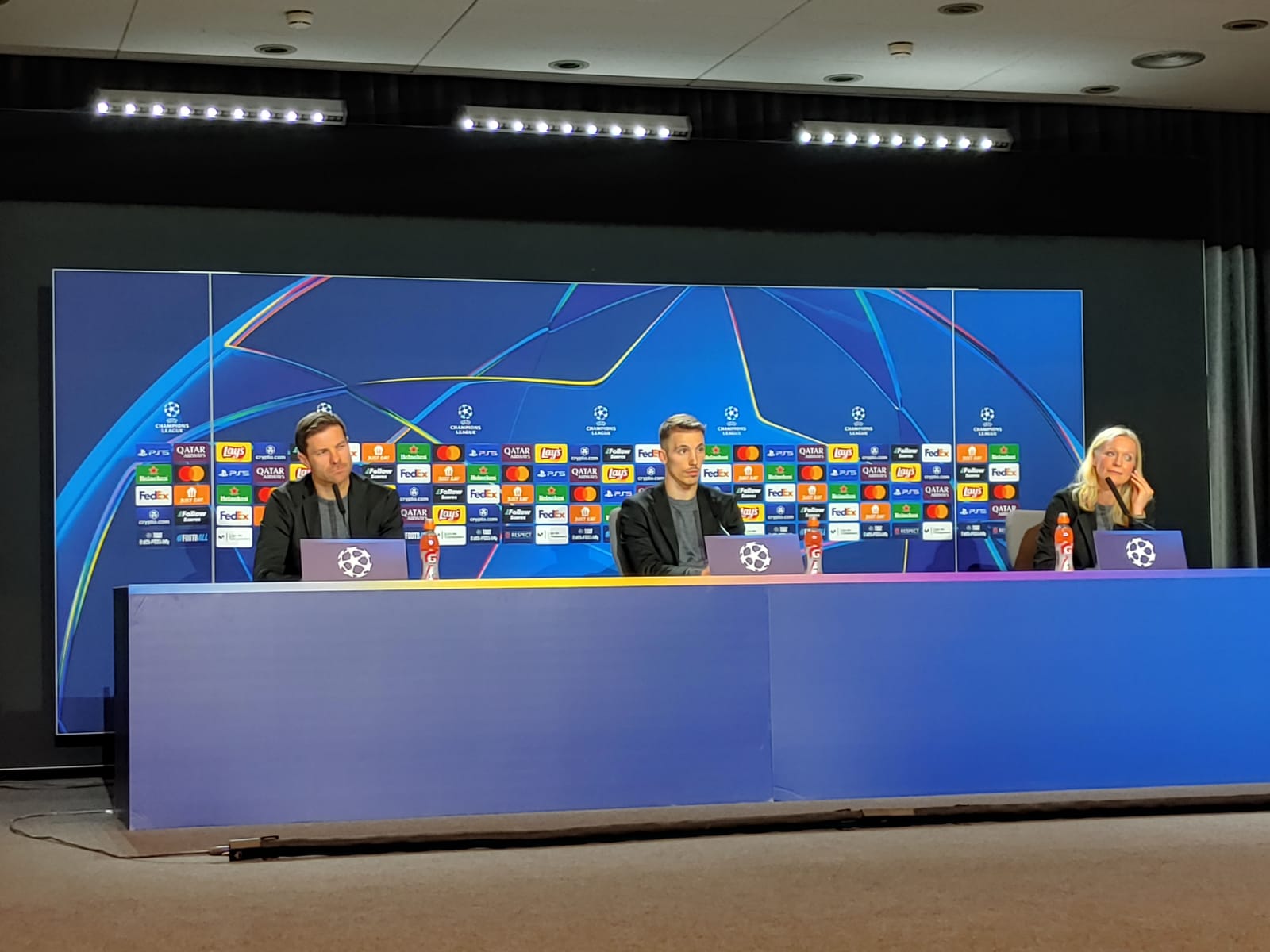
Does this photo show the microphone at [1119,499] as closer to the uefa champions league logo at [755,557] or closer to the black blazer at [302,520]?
the uefa champions league logo at [755,557]

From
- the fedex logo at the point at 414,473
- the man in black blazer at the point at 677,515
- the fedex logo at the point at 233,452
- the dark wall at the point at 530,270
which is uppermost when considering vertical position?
the dark wall at the point at 530,270

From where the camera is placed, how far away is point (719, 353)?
6.86 m

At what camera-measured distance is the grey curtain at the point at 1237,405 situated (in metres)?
7.69

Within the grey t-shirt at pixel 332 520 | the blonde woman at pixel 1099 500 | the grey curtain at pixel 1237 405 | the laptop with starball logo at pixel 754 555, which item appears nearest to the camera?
the laptop with starball logo at pixel 754 555

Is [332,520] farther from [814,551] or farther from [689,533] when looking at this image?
[814,551]

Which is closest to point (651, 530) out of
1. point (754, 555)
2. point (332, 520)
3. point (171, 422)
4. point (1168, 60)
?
point (754, 555)

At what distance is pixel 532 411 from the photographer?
6.69m

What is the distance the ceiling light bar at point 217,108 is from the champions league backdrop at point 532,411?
2.08 ft

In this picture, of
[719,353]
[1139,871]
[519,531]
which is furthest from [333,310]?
[1139,871]

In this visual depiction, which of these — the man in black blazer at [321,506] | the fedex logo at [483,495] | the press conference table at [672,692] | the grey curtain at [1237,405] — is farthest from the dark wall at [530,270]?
A: the press conference table at [672,692]

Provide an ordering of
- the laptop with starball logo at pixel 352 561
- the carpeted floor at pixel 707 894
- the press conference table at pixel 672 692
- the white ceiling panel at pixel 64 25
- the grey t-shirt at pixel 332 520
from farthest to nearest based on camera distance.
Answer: the white ceiling panel at pixel 64 25
the grey t-shirt at pixel 332 520
the laptop with starball logo at pixel 352 561
the press conference table at pixel 672 692
the carpeted floor at pixel 707 894

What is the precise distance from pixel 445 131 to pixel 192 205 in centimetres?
107

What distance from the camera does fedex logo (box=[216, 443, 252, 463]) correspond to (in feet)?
20.8

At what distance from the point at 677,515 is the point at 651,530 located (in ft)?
0.44
